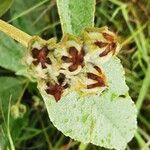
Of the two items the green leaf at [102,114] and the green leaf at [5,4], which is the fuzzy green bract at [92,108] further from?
the green leaf at [5,4]

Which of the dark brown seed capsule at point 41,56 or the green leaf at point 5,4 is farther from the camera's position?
the green leaf at point 5,4

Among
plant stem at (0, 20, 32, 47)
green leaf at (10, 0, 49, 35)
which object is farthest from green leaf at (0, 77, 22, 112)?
plant stem at (0, 20, 32, 47)

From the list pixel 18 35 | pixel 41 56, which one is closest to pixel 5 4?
pixel 18 35

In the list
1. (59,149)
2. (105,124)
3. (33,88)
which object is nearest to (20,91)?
(33,88)

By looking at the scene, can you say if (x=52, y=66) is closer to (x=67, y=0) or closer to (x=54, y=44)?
(x=54, y=44)

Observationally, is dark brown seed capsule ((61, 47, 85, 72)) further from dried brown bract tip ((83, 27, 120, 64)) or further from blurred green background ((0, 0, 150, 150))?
blurred green background ((0, 0, 150, 150))

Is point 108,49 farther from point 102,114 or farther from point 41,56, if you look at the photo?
point 102,114

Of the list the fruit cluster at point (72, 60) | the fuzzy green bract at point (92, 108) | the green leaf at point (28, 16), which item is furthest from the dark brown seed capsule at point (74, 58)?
the green leaf at point (28, 16)
